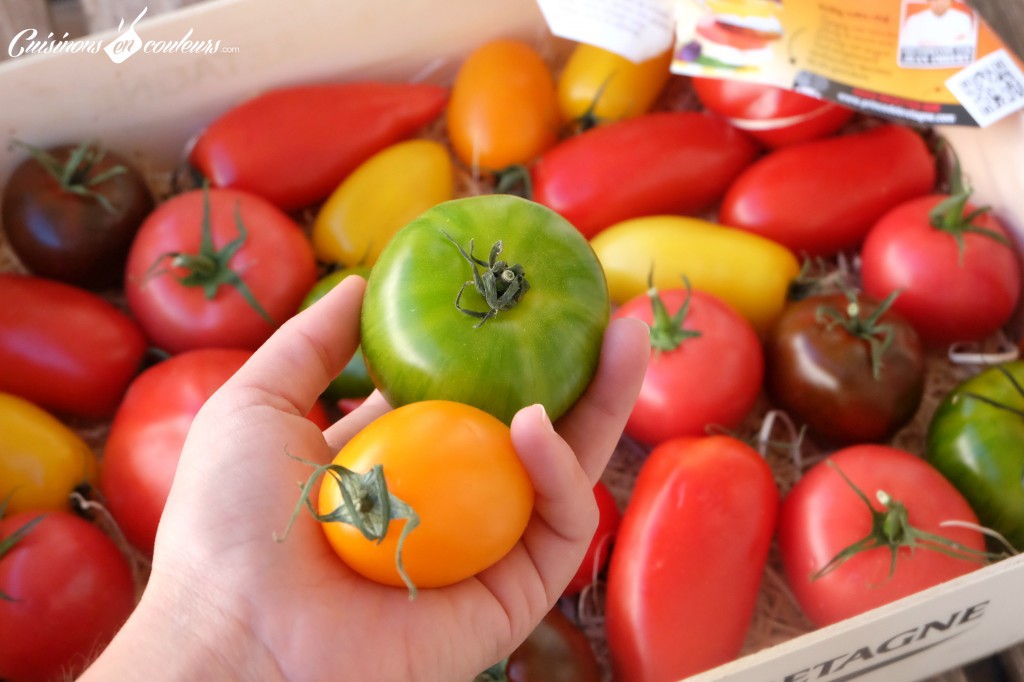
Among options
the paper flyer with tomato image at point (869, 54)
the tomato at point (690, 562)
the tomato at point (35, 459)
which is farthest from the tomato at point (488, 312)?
the paper flyer with tomato image at point (869, 54)

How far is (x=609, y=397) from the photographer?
0.76m

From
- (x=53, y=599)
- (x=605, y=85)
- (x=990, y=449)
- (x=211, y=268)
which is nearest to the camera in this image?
(x=53, y=599)

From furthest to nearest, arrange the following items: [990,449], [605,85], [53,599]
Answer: [605,85]
[990,449]
[53,599]

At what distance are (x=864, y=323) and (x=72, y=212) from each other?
1.00 m

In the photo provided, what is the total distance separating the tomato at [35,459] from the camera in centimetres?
98

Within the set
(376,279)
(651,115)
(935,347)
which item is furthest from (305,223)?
(935,347)

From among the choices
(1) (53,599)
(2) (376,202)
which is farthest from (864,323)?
(1) (53,599)

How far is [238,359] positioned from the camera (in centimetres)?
105

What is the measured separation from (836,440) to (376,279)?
2.16ft

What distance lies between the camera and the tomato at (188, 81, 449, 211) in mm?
1239

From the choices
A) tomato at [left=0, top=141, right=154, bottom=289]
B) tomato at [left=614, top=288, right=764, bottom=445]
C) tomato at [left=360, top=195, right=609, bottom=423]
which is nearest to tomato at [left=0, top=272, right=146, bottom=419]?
tomato at [left=0, top=141, right=154, bottom=289]

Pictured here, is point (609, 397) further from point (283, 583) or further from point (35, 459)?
point (35, 459)

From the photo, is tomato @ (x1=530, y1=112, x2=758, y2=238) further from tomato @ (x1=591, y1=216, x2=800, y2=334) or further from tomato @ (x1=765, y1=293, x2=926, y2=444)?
tomato @ (x1=765, y1=293, x2=926, y2=444)

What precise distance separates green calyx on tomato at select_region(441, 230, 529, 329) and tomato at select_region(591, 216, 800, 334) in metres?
0.53
